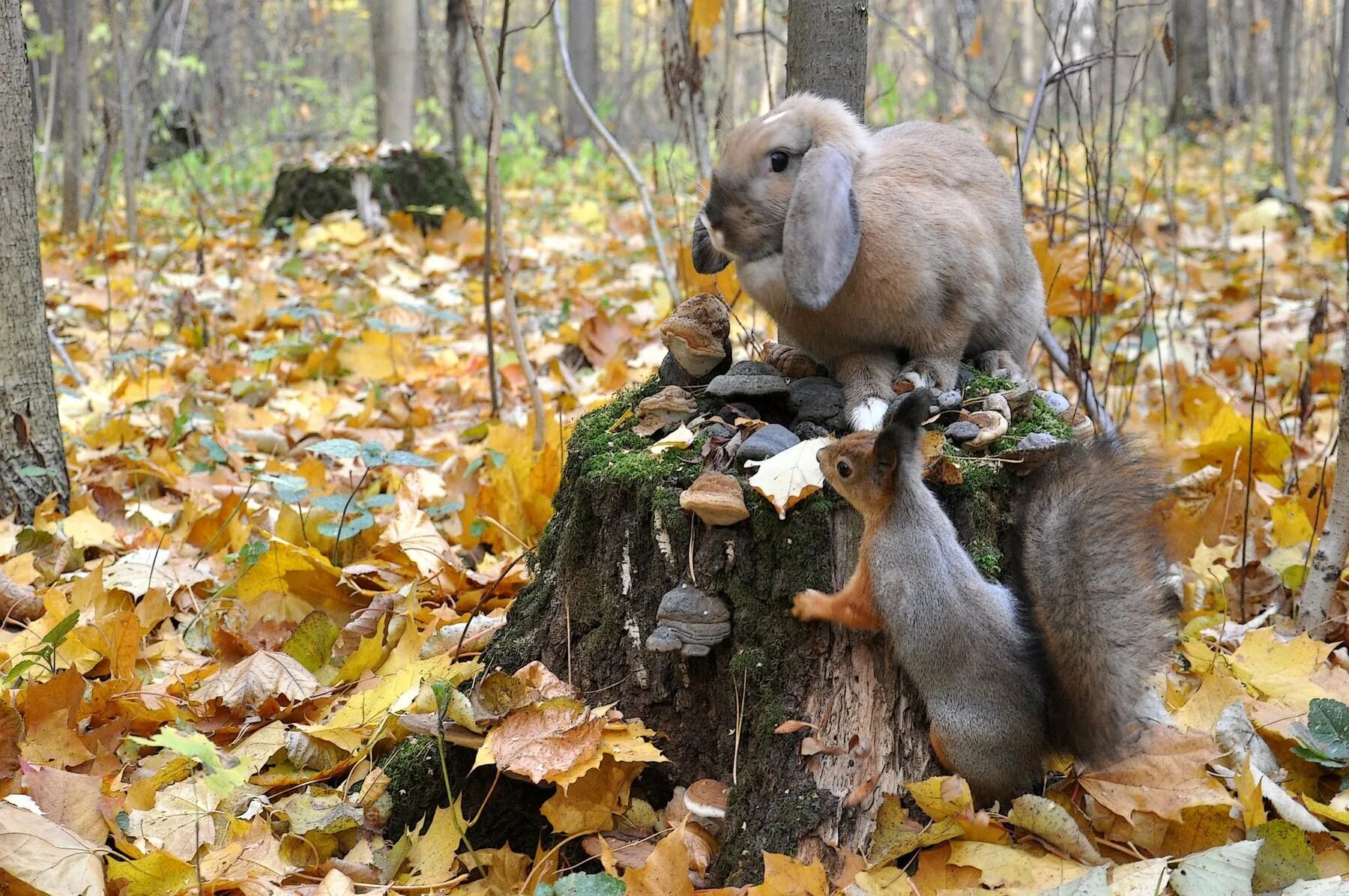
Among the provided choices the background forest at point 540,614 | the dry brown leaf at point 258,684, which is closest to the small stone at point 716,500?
the background forest at point 540,614

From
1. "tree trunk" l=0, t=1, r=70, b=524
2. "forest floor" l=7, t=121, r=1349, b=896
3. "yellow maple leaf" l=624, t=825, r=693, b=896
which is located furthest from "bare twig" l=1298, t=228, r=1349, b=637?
"tree trunk" l=0, t=1, r=70, b=524

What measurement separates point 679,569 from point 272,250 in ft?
21.0

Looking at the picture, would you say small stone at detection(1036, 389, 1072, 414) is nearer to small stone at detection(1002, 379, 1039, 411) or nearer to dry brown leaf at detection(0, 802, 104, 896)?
small stone at detection(1002, 379, 1039, 411)

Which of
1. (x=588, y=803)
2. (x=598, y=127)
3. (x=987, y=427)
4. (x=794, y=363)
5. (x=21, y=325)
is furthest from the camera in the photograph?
(x=598, y=127)

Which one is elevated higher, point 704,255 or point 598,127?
point 598,127

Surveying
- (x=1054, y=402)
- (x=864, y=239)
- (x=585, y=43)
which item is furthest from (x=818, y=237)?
(x=585, y=43)

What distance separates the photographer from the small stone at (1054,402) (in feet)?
8.71

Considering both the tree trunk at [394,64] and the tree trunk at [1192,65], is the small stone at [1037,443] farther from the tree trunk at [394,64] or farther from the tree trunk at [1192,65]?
the tree trunk at [1192,65]

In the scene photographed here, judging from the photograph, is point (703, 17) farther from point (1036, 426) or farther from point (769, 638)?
point (769, 638)

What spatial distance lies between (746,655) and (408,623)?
816 millimetres

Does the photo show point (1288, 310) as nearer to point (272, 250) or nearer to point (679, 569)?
point (679, 569)

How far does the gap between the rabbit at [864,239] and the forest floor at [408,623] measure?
0.54 meters

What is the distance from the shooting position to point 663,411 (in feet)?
8.33

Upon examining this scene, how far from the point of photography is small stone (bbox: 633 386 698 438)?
8.29 feet
